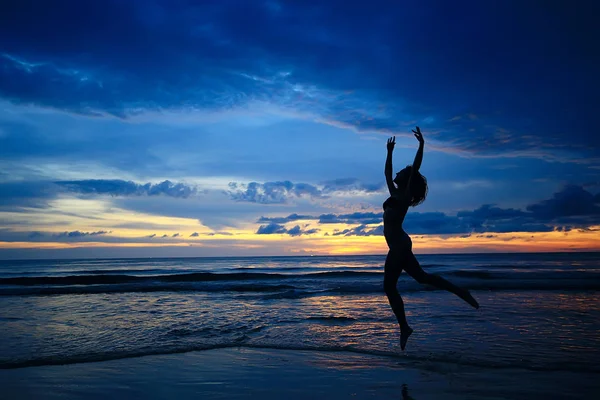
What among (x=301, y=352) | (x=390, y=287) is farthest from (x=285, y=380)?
(x=390, y=287)

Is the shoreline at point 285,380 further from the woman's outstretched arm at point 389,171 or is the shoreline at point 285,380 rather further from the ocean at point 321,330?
the woman's outstretched arm at point 389,171

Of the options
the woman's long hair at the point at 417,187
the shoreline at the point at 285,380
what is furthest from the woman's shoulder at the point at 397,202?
the shoreline at the point at 285,380

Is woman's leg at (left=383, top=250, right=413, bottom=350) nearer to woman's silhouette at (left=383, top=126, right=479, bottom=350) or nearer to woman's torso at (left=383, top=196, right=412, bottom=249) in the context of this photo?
woman's silhouette at (left=383, top=126, right=479, bottom=350)

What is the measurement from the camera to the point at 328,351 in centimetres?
660

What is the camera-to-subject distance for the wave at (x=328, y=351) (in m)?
5.53

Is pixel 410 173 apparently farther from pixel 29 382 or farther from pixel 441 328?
pixel 29 382

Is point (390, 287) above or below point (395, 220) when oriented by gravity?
below

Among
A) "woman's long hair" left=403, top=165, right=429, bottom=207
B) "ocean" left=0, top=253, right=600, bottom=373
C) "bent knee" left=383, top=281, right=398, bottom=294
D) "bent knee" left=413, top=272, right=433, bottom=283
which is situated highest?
"woman's long hair" left=403, top=165, right=429, bottom=207

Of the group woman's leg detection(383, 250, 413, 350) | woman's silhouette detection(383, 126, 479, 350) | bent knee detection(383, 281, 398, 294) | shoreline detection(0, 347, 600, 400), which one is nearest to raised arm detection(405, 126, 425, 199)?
woman's silhouette detection(383, 126, 479, 350)

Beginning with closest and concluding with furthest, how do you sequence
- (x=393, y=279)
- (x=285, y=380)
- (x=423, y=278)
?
(x=285, y=380) < (x=423, y=278) < (x=393, y=279)

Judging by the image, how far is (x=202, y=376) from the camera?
512 centimetres

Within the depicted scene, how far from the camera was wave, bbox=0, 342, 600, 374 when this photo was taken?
5.53 metres

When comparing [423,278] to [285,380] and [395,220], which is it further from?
[285,380]

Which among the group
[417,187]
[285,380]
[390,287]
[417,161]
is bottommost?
[285,380]
